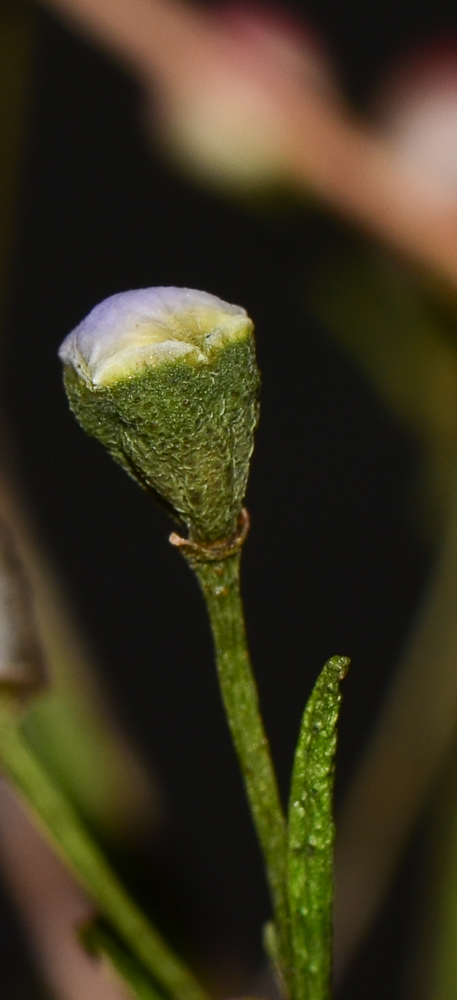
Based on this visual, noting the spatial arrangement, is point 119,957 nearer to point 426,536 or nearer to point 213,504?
point 213,504

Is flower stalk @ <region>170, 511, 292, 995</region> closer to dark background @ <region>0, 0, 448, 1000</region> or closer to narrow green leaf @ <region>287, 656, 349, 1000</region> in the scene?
narrow green leaf @ <region>287, 656, 349, 1000</region>

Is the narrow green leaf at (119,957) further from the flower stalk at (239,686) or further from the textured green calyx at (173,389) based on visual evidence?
the textured green calyx at (173,389)

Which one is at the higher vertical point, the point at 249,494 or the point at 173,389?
the point at 173,389

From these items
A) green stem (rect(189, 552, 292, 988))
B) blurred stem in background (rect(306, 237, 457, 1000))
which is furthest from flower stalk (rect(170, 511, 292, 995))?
blurred stem in background (rect(306, 237, 457, 1000))

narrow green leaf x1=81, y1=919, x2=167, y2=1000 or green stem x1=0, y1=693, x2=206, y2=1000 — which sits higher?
green stem x1=0, y1=693, x2=206, y2=1000

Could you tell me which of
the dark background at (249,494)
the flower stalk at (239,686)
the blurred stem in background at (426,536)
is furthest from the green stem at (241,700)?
the dark background at (249,494)

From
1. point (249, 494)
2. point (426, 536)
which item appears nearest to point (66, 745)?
point (426, 536)
